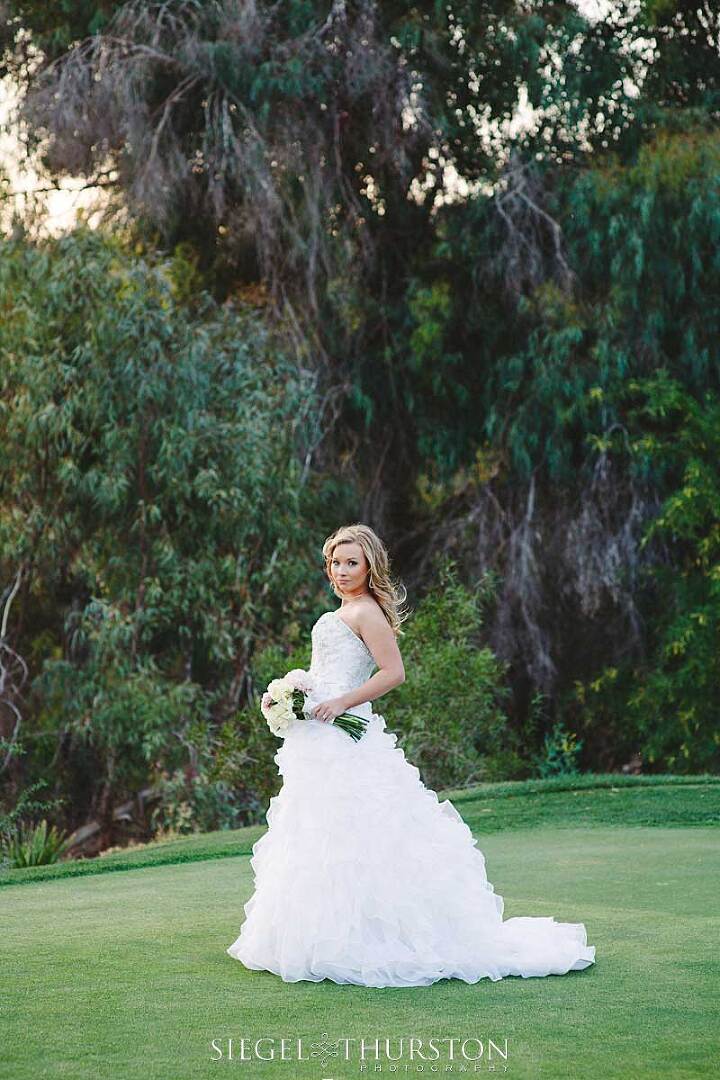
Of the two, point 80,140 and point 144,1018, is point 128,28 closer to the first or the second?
point 80,140

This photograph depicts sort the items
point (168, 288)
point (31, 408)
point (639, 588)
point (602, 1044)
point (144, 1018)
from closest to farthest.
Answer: point (602, 1044) → point (144, 1018) → point (31, 408) → point (168, 288) → point (639, 588)

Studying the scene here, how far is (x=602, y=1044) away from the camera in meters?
4.04

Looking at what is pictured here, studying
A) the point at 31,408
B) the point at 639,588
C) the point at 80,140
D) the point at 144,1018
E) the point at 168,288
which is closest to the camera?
the point at 144,1018

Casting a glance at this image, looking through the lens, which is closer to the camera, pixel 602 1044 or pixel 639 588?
pixel 602 1044

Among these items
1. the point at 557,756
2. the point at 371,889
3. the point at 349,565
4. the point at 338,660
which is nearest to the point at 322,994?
the point at 371,889

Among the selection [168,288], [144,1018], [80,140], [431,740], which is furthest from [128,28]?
[144,1018]

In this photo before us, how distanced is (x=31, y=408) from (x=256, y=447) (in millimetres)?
2196

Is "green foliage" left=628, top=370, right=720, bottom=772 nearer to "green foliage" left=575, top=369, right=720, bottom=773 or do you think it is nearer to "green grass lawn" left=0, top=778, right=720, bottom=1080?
"green foliage" left=575, top=369, right=720, bottom=773

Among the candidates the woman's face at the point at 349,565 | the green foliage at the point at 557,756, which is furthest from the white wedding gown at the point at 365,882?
the green foliage at the point at 557,756

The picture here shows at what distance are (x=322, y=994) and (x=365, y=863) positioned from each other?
0.53 metres

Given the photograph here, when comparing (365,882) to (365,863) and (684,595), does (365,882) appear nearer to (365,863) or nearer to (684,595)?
(365,863)

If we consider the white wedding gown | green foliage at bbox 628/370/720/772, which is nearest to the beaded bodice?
the white wedding gown

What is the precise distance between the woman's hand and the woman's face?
46 cm

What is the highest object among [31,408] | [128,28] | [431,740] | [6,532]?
[128,28]
